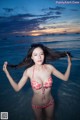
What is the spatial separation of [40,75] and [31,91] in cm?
18

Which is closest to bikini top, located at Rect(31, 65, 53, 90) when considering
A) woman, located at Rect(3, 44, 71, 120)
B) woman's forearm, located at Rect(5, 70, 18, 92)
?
woman, located at Rect(3, 44, 71, 120)

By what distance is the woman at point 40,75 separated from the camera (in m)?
1.52

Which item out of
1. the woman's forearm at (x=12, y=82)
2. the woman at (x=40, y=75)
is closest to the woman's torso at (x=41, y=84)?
the woman at (x=40, y=75)

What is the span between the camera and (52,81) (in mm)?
1602

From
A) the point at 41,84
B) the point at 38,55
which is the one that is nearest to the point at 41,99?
the point at 41,84

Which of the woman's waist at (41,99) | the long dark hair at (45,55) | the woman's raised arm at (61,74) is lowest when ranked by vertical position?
the woman's waist at (41,99)

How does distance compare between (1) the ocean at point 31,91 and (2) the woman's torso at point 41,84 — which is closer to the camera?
(2) the woman's torso at point 41,84

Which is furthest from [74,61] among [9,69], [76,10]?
[9,69]

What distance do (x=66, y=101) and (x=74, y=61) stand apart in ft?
1.19

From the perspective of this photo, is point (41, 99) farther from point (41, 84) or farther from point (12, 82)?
point (12, 82)

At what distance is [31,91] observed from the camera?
1.63m

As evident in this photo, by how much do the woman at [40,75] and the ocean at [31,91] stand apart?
71mm

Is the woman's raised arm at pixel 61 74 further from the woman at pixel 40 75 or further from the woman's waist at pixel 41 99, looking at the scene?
the woman's waist at pixel 41 99

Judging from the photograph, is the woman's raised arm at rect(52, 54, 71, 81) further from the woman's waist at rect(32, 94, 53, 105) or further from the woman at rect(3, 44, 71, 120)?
the woman's waist at rect(32, 94, 53, 105)
